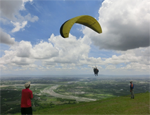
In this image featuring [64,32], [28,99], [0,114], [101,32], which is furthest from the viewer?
[0,114]

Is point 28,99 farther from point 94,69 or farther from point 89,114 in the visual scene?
point 94,69

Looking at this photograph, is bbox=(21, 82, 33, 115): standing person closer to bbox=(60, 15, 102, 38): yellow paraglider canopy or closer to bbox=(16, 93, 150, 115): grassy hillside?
bbox=(60, 15, 102, 38): yellow paraglider canopy

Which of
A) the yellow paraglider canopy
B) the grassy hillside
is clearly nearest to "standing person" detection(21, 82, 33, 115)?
Answer: the yellow paraglider canopy

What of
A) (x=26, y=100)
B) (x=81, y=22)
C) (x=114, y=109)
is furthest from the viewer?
(x=81, y=22)

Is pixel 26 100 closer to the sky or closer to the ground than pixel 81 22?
closer to the ground

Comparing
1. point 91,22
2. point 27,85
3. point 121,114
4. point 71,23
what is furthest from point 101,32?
point 27,85

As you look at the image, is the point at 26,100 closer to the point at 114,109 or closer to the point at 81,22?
the point at 114,109

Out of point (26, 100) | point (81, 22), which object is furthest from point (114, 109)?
point (81, 22)

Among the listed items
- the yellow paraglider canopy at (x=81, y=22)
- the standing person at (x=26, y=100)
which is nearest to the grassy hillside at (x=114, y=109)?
the standing person at (x=26, y=100)
